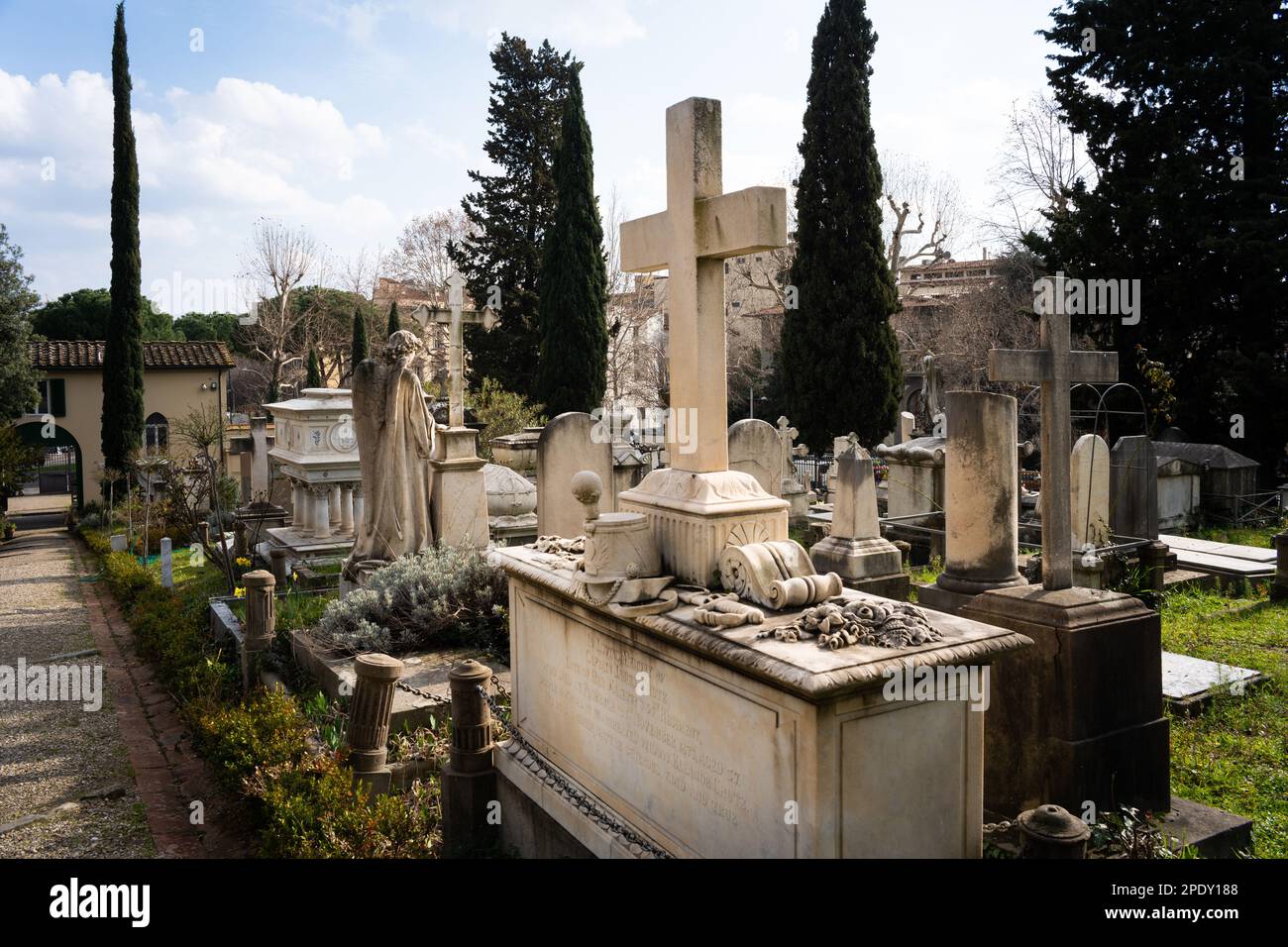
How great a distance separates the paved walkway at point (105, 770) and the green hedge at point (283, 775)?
0.80ft

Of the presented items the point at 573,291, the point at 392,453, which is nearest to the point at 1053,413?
the point at 392,453

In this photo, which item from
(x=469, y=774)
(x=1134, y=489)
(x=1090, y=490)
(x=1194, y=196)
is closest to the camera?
(x=469, y=774)

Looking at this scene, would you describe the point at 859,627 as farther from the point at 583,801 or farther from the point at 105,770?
the point at 105,770

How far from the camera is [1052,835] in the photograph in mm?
3445

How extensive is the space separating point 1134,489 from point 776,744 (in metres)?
8.83

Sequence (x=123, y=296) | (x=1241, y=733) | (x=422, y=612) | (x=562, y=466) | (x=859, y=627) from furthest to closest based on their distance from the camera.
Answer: (x=123, y=296)
(x=562, y=466)
(x=422, y=612)
(x=1241, y=733)
(x=859, y=627)

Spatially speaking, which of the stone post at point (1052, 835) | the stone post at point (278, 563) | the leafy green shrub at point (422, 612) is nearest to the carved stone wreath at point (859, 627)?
the stone post at point (1052, 835)

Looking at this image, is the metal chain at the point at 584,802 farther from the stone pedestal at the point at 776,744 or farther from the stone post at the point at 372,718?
the stone post at the point at 372,718

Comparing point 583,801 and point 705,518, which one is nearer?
point 705,518

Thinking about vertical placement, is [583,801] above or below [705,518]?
below

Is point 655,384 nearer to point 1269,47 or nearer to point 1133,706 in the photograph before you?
point 1269,47

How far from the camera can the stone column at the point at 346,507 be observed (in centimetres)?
1336
